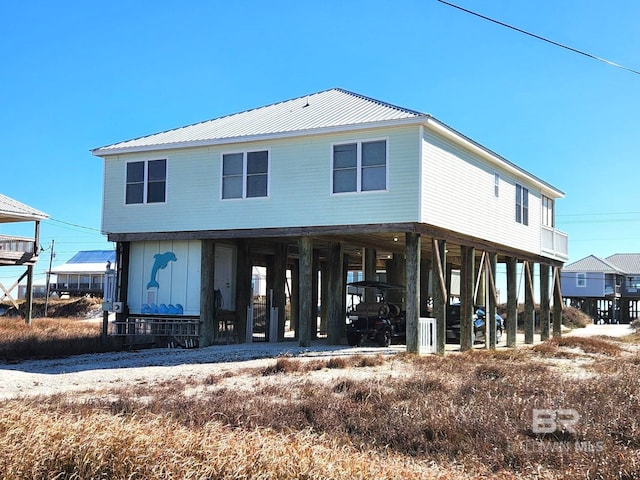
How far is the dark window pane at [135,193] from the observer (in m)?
23.2

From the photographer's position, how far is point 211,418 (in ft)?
31.7

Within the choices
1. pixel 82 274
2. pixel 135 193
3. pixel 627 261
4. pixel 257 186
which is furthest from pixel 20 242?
pixel 627 261

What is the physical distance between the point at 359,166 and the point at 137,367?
7.57m

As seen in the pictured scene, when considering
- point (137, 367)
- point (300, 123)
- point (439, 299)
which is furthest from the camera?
point (300, 123)

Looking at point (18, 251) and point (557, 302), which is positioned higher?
point (18, 251)

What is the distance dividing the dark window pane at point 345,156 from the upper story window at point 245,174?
2167mm

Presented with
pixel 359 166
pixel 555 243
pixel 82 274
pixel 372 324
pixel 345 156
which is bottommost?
pixel 372 324

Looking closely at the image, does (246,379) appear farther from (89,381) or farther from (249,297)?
(249,297)

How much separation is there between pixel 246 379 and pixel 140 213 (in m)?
10.4

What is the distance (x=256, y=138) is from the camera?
69.3 ft

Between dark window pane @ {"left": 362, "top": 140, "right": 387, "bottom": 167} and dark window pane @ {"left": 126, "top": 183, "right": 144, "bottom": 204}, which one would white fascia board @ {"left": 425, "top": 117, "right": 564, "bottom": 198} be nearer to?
dark window pane @ {"left": 362, "top": 140, "right": 387, "bottom": 167}

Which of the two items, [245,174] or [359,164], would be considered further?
[245,174]

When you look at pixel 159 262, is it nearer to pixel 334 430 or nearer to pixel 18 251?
pixel 18 251
